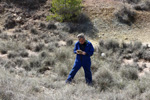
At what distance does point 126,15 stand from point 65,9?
13.9 feet

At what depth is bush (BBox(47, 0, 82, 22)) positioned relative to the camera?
1246 cm

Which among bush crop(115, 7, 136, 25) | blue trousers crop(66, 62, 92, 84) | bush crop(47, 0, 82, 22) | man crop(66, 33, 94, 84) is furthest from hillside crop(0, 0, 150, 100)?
man crop(66, 33, 94, 84)

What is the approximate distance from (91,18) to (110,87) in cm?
762

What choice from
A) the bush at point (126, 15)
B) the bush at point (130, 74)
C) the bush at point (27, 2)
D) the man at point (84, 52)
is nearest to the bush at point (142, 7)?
the bush at point (126, 15)

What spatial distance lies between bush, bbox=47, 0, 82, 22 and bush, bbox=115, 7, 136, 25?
279 centimetres

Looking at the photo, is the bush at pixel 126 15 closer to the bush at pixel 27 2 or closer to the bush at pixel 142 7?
the bush at pixel 142 7

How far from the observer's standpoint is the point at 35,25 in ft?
40.9

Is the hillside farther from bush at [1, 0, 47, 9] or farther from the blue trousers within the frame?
the blue trousers

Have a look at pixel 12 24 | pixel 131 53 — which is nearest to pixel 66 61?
pixel 131 53

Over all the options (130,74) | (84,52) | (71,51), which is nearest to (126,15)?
(71,51)

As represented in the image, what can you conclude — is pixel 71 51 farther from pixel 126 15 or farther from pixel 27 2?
pixel 27 2

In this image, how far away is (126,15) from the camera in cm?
1329

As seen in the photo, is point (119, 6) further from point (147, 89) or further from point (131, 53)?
point (147, 89)

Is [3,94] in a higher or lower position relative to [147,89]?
higher
